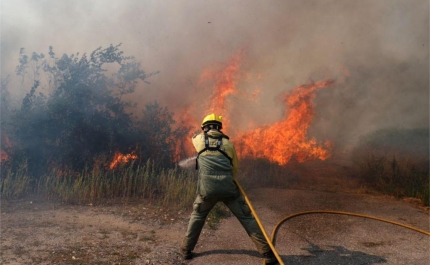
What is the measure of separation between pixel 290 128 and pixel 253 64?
2.60 m

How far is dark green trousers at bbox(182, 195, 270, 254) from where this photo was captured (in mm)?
4199

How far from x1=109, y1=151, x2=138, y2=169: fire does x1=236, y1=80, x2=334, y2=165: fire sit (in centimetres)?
331

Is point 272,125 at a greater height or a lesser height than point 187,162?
greater

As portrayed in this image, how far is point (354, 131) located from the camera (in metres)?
12.2

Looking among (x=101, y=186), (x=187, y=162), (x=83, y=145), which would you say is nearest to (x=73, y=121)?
(x=83, y=145)

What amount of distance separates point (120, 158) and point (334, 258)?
5.55m

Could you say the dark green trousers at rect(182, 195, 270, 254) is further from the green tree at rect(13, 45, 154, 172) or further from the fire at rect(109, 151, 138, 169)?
the green tree at rect(13, 45, 154, 172)

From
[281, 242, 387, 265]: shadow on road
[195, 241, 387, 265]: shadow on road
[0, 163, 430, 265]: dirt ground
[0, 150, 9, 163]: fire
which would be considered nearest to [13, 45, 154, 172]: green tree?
[0, 150, 9, 163]: fire

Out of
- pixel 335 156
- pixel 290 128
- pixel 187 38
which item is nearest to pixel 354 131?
pixel 335 156

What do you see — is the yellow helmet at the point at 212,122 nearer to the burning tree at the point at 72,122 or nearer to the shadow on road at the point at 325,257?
the shadow on road at the point at 325,257

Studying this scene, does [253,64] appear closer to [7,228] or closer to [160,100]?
[160,100]

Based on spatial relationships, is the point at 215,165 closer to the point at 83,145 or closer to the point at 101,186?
the point at 101,186

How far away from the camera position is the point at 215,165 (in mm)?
4148

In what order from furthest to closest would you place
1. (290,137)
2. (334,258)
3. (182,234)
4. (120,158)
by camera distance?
(290,137)
(120,158)
(182,234)
(334,258)
